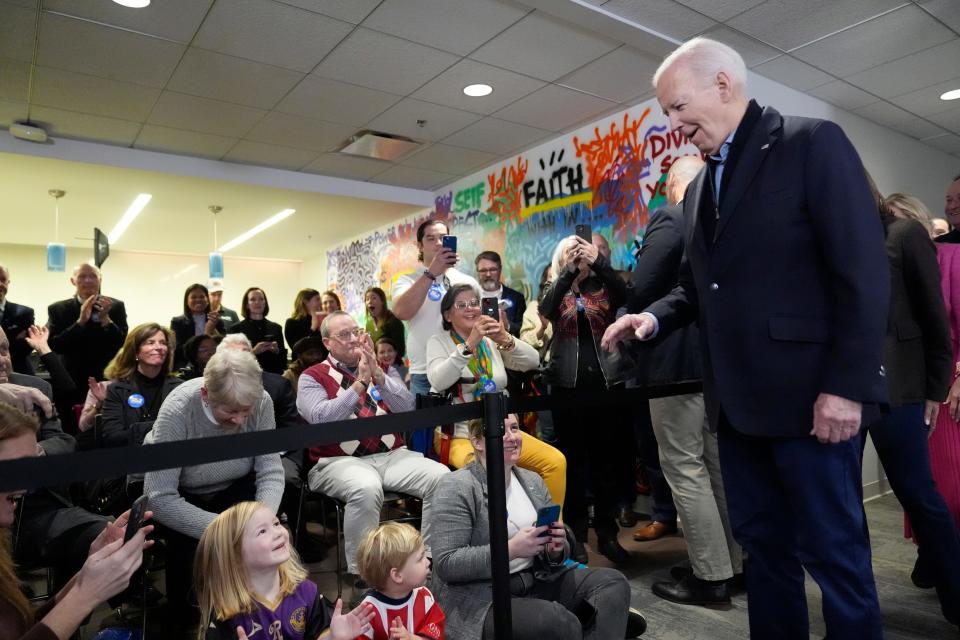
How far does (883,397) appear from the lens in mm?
1119

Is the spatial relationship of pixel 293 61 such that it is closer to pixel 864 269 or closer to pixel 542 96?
pixel 542 96

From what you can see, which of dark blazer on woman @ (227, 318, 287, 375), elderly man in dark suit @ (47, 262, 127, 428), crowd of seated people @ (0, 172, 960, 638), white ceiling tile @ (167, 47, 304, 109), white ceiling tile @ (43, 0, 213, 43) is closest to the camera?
crowd of seated people @ (0, 172, 960, 638)

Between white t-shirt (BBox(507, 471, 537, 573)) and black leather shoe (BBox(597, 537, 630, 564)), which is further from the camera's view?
black leather shoe (BBox(597, 537, 630, 564))

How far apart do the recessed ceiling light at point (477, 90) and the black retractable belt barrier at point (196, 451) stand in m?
3.09

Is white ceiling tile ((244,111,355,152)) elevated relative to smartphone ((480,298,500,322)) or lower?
elevated

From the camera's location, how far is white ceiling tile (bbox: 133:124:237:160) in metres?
4.77

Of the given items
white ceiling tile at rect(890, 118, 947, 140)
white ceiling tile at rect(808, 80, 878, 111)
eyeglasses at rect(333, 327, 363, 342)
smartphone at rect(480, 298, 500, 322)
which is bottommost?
eyeglasses at rect(333, 327, 363, 342)

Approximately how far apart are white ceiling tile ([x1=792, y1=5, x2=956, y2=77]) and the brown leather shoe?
8.96ft

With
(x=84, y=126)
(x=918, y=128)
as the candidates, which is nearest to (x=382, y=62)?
(x=84, y=126)

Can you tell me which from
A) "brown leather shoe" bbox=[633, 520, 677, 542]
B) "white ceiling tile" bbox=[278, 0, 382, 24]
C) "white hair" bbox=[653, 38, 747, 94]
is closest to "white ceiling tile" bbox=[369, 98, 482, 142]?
"white ceiling tile" bbox=[278, 0, 382, 24]

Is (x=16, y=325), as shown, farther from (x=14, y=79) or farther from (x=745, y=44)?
(x=745, y=44)

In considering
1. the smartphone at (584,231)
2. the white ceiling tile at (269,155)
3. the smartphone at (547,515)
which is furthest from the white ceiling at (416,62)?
the smartphone at (547,515)

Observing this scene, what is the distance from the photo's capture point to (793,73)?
3.77 meters

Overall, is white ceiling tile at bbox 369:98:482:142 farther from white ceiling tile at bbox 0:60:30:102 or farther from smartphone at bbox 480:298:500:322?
smartphone at bbox 480:298:500:322
